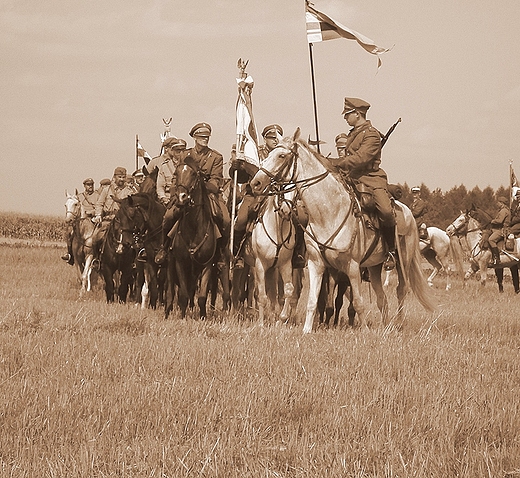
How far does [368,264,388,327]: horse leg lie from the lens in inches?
550

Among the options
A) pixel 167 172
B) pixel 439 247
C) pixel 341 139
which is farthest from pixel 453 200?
pixel 167 172

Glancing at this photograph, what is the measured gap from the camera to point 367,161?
41.9 feet

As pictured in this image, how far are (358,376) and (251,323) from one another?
16.8 ft

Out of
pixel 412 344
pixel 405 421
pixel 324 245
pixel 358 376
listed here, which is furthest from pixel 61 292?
pixel 405 421

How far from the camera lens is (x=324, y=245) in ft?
40.9

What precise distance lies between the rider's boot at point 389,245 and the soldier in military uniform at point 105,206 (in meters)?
8.20

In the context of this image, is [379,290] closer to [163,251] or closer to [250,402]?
[163,251]

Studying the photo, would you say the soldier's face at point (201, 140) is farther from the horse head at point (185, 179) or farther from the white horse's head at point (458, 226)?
the white horse's head at point (458, 226)

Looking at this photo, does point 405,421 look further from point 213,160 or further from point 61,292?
point 61,292

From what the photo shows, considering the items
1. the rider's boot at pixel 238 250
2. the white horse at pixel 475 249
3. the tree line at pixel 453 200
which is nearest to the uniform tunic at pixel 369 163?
the rider's boot at pixel 238 250

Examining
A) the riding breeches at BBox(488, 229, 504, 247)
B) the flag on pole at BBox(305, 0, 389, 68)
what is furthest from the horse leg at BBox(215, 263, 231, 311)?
the riding breeches at BBox(488, 229, 504, 247)

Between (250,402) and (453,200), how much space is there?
68.3 m

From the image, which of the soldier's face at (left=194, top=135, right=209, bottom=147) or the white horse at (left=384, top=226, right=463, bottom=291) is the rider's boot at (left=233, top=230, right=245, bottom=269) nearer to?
the soldier's face at (left=194, top=135, right=209, bottom=147)

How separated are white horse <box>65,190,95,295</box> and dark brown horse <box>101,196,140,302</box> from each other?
342 cm
